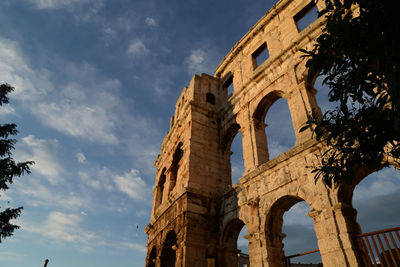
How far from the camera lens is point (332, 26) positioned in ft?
11.2

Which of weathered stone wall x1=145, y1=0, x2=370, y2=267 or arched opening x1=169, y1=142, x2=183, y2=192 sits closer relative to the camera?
weathered stone wall x1=145, y1=0, x2=370, y2=267

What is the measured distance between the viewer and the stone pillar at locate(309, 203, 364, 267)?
6285 millimetres

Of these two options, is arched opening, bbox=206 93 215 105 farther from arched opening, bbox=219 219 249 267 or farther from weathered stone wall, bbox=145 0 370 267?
arched opening, bbox=219 219 249 267

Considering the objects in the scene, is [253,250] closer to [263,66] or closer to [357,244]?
[357,244]

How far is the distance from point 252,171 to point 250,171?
29 cm

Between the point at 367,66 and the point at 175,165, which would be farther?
the point at 175,165

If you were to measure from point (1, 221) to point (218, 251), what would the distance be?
10.8 meters

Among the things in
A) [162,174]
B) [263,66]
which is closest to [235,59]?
[263,66]

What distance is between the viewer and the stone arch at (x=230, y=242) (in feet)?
33.4

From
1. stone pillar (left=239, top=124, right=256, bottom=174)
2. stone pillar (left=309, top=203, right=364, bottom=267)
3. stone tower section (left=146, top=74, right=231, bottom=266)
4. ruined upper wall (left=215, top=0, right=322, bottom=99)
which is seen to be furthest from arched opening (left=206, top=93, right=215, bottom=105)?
stone pillar (left=309, top=203, right=364, bottom=267)

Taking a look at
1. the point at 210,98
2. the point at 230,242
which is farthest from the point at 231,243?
the point at 210,98

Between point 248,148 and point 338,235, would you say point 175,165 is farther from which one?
point 338,235

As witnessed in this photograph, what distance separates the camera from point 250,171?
10227 mm

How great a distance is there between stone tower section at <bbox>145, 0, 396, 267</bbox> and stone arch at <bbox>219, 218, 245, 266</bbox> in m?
0.04
